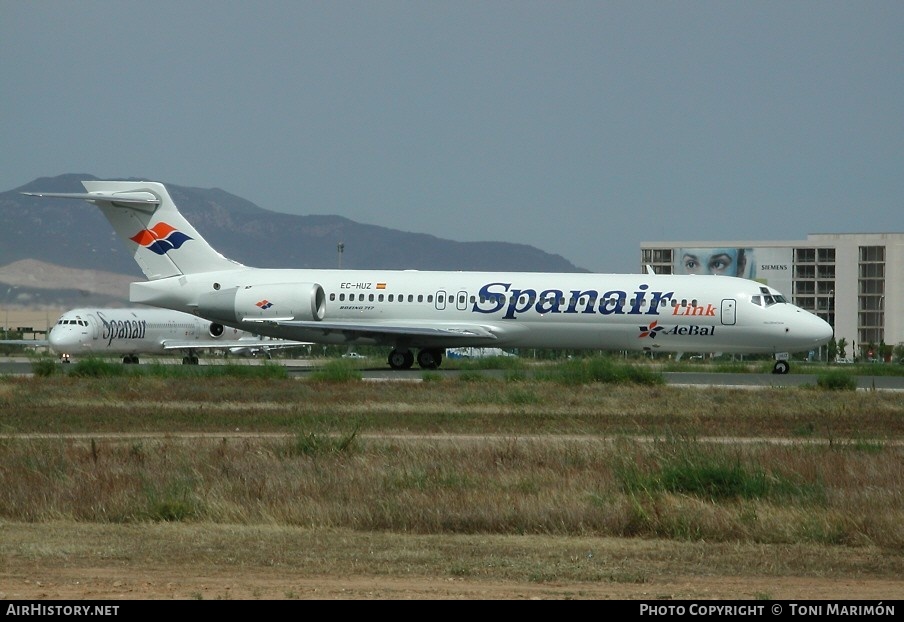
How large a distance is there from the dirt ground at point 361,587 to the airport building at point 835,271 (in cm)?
12697

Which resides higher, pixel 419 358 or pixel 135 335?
pixel 135 335

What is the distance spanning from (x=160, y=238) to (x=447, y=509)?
29.7 metres

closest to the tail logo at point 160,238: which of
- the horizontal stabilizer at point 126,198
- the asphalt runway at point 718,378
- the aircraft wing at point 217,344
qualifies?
the horizontal stabilizer at point 126,198

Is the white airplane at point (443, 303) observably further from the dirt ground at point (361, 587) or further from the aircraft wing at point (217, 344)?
the dirt ground at point (361, 587)

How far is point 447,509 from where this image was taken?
12.6 metres

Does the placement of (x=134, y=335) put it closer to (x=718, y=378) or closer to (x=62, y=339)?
(x=62, y=339)

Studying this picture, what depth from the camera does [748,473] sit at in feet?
46.3

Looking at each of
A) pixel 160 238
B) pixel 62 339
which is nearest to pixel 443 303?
pixel 160 238

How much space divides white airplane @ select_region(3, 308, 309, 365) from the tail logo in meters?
10.9

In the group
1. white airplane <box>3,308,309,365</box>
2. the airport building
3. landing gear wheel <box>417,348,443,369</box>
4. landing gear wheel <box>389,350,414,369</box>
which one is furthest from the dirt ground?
the airport building

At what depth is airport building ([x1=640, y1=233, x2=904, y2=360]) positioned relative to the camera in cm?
13462

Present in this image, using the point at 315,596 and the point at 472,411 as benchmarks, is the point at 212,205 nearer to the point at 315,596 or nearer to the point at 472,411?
the point at 472,411

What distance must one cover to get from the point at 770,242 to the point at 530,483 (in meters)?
135

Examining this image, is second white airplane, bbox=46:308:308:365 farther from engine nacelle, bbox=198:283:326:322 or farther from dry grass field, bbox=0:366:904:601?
dry grass field, bbox=0:366:904:601
